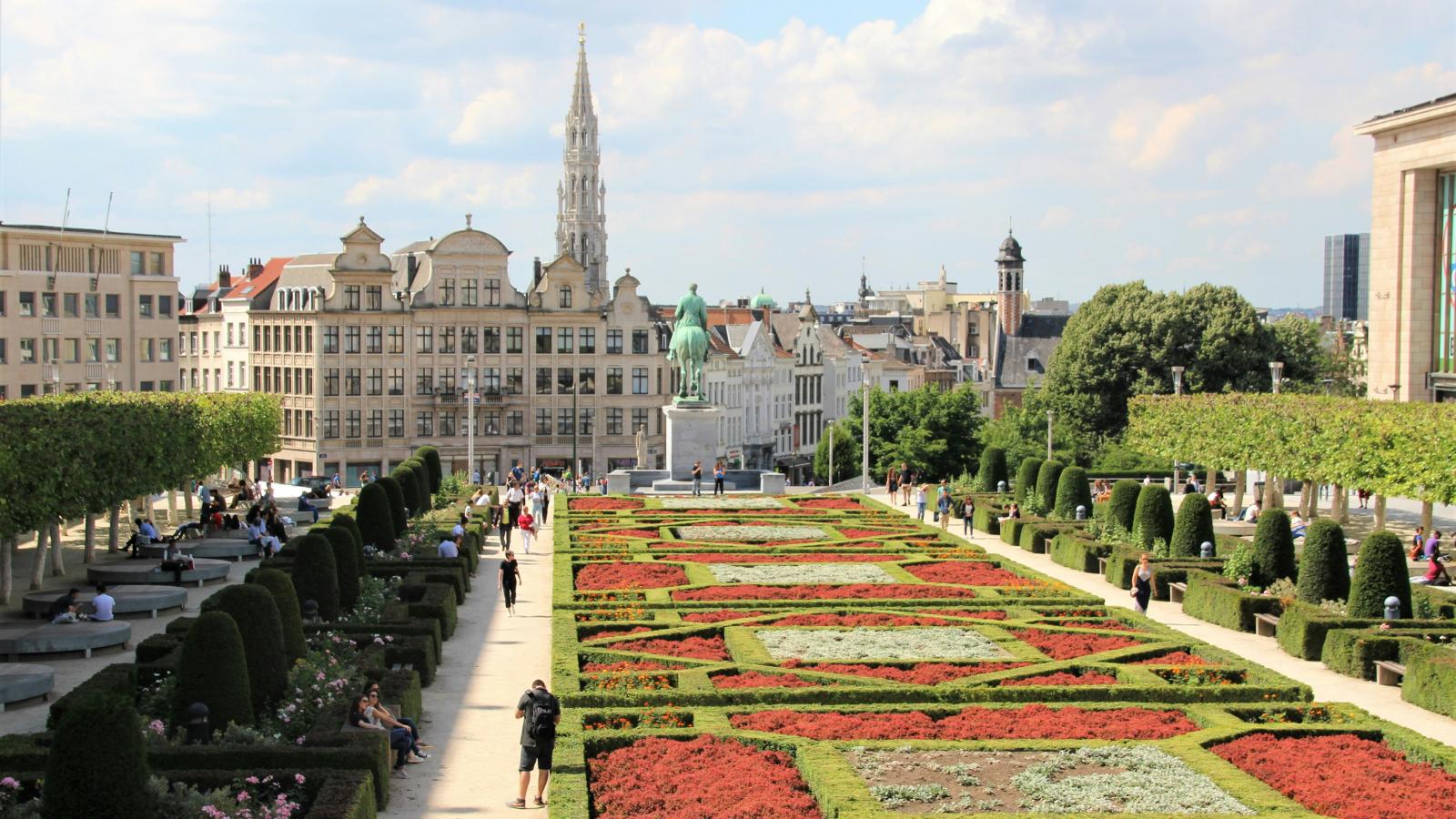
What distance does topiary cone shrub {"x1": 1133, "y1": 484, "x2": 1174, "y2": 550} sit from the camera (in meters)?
45.1

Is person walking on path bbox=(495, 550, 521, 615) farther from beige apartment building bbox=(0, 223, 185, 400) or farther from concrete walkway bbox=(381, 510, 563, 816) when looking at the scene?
beige apartment building bbox=(0, 223, 185, 400)

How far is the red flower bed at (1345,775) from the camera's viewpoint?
19.9 metres

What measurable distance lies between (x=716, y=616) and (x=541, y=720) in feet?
43.1

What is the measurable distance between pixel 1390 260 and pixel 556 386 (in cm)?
4561

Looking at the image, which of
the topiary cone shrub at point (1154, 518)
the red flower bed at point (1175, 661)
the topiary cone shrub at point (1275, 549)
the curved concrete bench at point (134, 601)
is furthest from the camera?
the topiary cone shrub at point (1154, 518)

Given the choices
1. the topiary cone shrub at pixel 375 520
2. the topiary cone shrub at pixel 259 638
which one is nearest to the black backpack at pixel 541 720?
the topiary cone shrub at pixel 259 638

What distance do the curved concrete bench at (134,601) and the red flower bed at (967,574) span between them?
663 inches

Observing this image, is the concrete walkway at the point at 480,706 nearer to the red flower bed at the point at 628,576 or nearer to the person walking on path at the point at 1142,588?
the red flower bed at the point at 628,576

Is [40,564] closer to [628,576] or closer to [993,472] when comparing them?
[628,576]

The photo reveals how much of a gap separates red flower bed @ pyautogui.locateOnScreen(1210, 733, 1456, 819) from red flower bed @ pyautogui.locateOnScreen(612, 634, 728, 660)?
31.0 ft

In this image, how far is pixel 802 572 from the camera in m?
40.8

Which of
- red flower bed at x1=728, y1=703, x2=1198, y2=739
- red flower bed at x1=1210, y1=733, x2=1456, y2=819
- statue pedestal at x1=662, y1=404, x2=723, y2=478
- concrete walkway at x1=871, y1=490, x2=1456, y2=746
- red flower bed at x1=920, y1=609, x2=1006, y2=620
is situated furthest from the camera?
statue pedestal at x1=662, y1=404, x2=723, y2=478

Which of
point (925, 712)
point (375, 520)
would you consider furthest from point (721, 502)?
point (925, 712)

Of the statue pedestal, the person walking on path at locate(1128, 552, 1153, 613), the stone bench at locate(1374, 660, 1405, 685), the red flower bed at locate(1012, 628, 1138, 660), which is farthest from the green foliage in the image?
the statue pedestal
